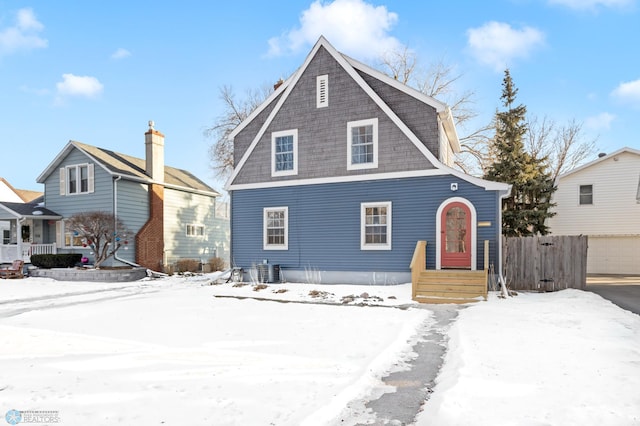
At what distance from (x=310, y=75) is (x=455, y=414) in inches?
563

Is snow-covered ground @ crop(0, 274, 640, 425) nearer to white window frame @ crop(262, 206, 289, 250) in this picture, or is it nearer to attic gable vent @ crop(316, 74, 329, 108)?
white window frame @ crop(262, 206, 289, 250)

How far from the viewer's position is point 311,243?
50.5 ft

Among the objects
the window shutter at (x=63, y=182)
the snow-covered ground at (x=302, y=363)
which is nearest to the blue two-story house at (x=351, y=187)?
the snow-covered ground at (x=302, y=363)

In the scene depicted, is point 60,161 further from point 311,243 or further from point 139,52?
point 311,243

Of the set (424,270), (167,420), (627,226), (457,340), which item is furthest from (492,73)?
(167,420)

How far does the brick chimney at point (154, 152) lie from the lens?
2230 centimetres

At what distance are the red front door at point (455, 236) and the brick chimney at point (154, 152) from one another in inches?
659

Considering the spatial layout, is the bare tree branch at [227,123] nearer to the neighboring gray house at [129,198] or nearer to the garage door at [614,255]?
the neighboring gray house at [129,198]

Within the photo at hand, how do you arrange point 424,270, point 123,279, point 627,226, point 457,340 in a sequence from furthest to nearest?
1. point 627,226
2. point 123,279
3. point 424,270
4. point 457,340

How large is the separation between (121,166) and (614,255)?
2735 cm

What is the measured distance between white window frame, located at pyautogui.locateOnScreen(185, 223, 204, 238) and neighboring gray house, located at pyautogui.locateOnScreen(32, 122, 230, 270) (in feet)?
0.22

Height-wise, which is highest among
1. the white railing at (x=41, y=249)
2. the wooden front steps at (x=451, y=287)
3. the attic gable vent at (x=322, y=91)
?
the attic gable vent at (x=322, y=91)

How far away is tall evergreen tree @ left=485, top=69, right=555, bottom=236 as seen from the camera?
1942cm

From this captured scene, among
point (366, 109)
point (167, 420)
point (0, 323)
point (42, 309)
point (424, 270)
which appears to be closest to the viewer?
point (167, 420)
